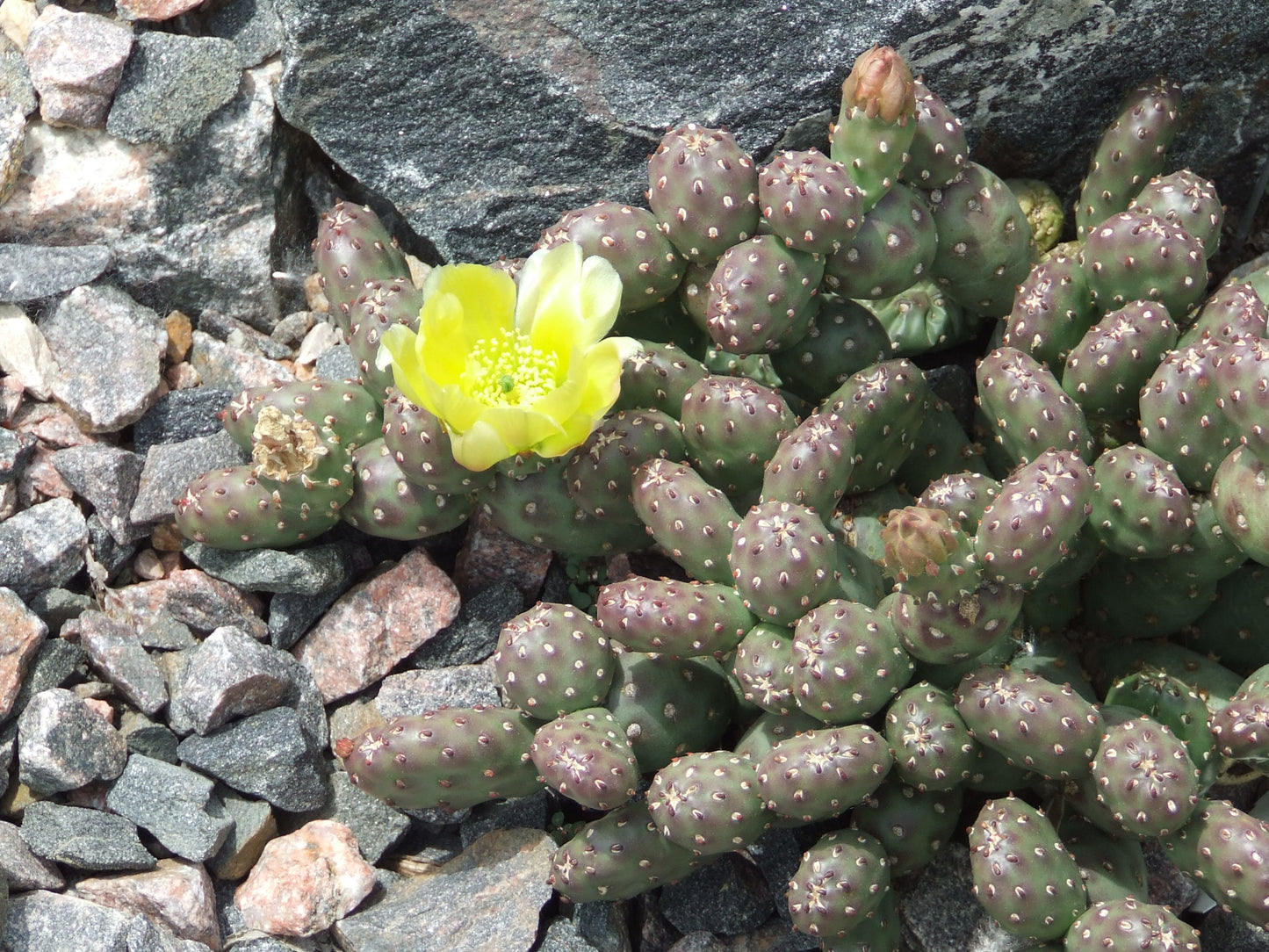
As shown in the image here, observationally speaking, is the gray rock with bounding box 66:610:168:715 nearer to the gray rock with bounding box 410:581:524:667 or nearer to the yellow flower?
the gray rock with bounding box 410:581:524:667

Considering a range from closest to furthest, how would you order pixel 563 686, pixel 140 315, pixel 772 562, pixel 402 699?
pixel 772 562, pixel 563 686, pixel 402 699, pixel 140 315

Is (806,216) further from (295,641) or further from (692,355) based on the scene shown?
(295,641)

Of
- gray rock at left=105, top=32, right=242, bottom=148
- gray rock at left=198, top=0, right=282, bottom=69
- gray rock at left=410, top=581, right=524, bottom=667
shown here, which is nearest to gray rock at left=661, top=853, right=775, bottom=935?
gray rock at left=410, top=581, right=524, bottom=667

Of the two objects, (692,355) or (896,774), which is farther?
(692,355)

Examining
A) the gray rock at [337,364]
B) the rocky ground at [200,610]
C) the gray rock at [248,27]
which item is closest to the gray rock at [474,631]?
the rocky ground at [200,610]

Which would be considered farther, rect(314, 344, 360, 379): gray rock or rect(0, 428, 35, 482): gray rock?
rect(314, 344, 360, 379): gray rock

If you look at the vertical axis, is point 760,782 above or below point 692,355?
below

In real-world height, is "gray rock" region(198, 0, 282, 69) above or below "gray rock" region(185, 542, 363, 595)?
above

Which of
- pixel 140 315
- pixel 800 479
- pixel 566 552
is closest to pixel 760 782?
pixel 800 479

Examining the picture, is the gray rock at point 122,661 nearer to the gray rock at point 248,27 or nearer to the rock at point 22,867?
the rock at point 22,867
